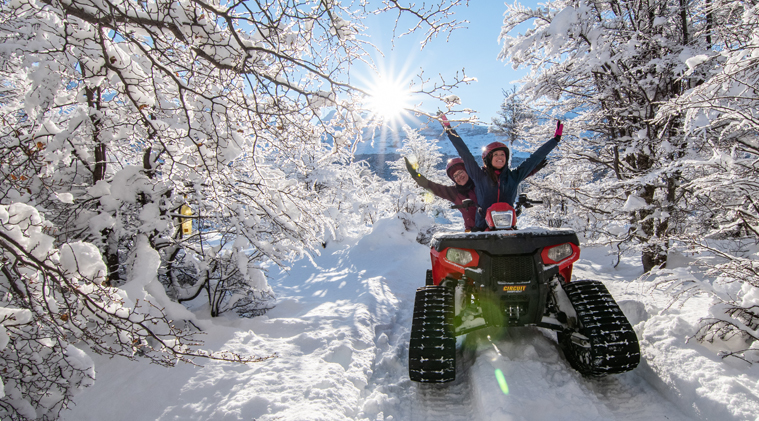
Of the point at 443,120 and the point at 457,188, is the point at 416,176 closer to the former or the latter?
the point at 457,188

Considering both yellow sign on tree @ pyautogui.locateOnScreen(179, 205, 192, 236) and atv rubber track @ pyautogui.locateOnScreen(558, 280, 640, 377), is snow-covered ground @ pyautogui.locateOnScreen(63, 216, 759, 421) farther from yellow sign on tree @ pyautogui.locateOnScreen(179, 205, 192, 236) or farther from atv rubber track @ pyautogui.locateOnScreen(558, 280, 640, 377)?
yellow sign on tree @ pyautogui.locateOnScreen(179, 205, 192, 236)

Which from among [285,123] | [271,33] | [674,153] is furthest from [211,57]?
[674,153]

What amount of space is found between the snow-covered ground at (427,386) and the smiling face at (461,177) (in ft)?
9.35

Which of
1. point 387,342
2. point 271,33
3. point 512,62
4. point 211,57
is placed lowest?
→ point 387,342

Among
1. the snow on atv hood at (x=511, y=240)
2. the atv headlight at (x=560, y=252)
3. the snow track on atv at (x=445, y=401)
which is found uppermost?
the snow on atv hood at (x=511, y=240)

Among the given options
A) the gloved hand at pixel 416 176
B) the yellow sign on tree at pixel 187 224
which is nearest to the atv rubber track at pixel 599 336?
the gloved hand at pixel 416 176

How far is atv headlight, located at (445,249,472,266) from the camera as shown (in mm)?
2674

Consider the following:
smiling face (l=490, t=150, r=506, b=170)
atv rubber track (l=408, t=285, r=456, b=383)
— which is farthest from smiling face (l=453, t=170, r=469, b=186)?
atv rubber track (l=408, t=285, r=456, b=383)

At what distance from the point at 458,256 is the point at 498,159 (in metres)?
1.40

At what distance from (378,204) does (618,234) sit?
52.3 feet

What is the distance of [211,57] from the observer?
2412 mm

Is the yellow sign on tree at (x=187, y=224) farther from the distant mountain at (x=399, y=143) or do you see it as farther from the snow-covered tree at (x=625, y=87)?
the snow-covered tree at (x=625, y=87)

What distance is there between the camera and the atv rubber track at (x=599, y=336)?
86.3 inches

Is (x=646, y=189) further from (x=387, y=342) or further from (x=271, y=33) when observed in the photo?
(x=271, y=33)
